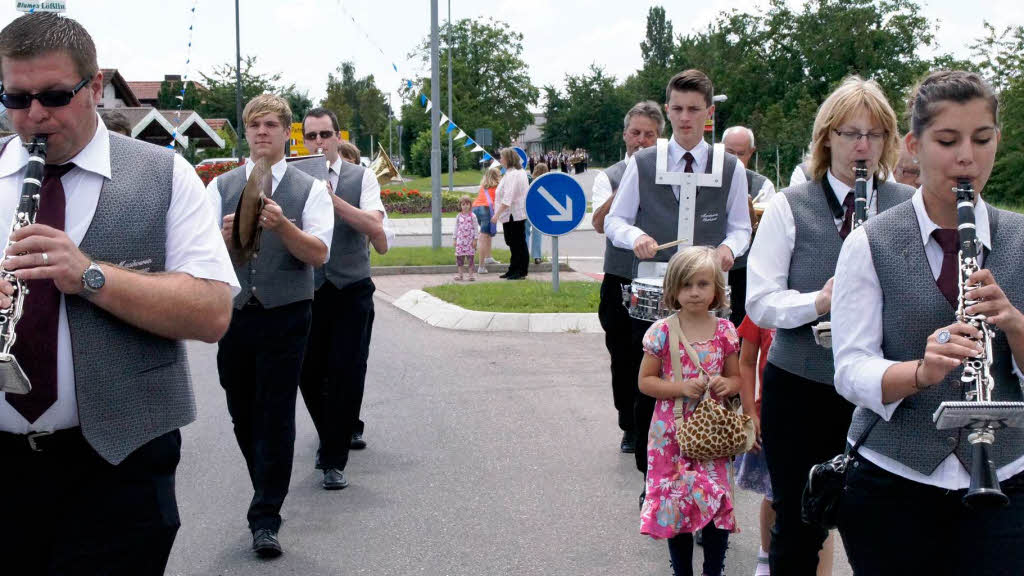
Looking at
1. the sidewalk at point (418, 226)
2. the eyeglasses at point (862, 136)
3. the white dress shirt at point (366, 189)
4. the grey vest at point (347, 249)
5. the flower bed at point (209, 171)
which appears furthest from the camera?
the flower bed at point (209, 171)

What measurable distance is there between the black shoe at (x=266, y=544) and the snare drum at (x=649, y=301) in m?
2.02

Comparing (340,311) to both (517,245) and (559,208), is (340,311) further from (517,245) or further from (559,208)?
(517,245)

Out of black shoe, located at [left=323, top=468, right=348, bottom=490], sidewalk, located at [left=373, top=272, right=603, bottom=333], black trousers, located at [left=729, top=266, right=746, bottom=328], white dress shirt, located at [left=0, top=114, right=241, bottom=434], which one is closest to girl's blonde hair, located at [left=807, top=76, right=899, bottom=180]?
white dress shirt, located at [left=0, top=114, right=241, bottom=434]

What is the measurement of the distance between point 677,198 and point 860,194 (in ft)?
6.95

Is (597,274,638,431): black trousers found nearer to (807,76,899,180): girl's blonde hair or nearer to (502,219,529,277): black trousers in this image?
(807,76,899,180): girl's blonde hair

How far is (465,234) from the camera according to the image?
16984mm

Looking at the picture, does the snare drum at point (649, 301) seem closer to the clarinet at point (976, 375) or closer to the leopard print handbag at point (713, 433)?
the leopard print handbag at point (713, 433)

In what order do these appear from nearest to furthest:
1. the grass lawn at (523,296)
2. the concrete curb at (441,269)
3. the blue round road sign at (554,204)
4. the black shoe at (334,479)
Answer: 1. the black shoe at (334,479)
2. the blue round road sign at (554,204)
3. the grass lawn at (523,296)
4. the concrete curb at (441,269)

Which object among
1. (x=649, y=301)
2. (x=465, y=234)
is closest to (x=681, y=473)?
(x=649, y=301)

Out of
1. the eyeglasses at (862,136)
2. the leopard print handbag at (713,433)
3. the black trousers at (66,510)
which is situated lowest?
the leopard print handbag at (713,433)

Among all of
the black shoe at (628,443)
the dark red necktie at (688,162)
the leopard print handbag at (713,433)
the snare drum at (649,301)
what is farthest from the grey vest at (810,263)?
the black shoe at (628,443)

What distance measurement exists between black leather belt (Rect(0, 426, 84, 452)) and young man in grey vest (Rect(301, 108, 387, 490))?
3.64 m

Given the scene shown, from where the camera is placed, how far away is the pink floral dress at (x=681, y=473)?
452 centimetres

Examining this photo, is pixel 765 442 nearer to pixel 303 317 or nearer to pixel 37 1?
pixel 303 317
